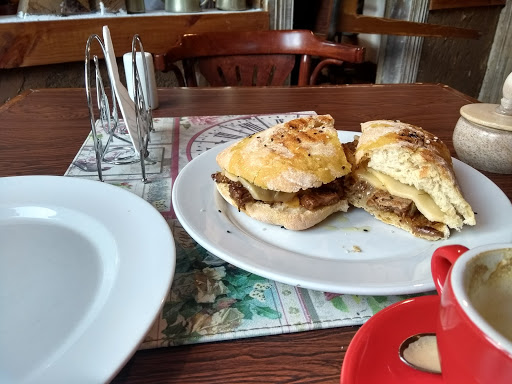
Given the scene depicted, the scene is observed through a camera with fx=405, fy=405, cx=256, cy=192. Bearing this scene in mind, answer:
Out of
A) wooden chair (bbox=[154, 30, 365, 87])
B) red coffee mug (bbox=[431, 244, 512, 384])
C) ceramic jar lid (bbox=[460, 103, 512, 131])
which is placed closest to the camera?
red coffee mug (bbox=[431, 244, 512, 384])

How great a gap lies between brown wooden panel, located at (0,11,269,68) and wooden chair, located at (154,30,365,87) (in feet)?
2.99

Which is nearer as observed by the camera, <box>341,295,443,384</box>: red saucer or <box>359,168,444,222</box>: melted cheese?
<box>341,295,443,384</box>: red saucer

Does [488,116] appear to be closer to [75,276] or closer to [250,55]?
[75,276]

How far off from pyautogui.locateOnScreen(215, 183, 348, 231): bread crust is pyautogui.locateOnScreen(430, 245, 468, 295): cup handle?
16.3 inches

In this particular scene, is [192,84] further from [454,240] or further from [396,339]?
[396,339]

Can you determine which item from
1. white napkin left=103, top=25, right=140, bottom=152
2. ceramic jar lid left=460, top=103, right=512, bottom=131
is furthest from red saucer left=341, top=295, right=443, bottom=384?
white napkin left=103, top=25, right=140, bottom=152

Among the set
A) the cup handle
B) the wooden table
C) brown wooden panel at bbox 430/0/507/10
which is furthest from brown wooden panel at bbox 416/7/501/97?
the cup handle

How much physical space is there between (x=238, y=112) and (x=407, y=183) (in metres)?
0.81

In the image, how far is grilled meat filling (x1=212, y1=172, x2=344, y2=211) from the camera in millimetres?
906

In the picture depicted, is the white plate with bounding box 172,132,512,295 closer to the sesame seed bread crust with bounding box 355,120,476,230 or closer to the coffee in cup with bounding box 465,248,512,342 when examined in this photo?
the sesame seed bread crust with bounding box 355,120,476,230

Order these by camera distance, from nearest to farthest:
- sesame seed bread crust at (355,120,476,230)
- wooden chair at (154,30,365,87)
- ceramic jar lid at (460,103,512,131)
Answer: sesame seed bread crust at (355,120,476,230)
ceramic jar lid at (460,103,512,131)
wooden chair at (154,30,365,87)

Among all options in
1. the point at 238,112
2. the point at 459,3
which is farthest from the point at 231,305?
the point at 459,3

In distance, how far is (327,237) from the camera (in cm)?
87

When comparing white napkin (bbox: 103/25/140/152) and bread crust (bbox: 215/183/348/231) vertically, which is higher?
white napkin (bbox: 103/25/140/152)
